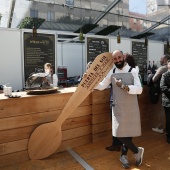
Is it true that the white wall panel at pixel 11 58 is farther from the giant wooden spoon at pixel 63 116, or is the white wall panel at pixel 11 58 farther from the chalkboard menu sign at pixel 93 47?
the giant wooden spoon at pixel 63 116

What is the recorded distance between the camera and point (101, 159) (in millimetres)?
2746

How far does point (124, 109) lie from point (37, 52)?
325 cm

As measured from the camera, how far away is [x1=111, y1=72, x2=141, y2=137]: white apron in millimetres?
2404

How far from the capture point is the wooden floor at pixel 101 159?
2.53 m

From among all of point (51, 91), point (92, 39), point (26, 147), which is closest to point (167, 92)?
point (51, 91)

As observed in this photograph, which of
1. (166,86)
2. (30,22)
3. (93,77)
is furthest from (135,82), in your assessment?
(30,22)

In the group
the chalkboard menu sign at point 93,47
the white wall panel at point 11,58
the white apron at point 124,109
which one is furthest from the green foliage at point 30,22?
the white apron at point 124,109

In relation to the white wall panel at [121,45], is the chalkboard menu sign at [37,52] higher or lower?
lower

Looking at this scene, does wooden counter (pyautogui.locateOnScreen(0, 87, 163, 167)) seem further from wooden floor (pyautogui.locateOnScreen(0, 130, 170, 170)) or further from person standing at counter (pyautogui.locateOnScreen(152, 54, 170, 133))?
person standing at counter (pyautogui.locateOnScreen(152, 54, 170, 133))

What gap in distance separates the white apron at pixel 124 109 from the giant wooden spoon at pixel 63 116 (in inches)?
9.0

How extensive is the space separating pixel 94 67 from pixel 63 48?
14.4 ft

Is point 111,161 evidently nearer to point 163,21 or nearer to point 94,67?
point 94,67

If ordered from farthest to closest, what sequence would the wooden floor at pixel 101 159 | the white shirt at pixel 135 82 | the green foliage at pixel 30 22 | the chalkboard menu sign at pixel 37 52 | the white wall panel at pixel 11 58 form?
the green foliage at pixel 30 22 < the chalkboard menu sign at pixel 37 52 < the white wall panel at pixel 11 58 < the wooden floor at pixel 101 159 < the white shirt at pixel 135 82

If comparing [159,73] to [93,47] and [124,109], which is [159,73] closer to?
[124,109]
